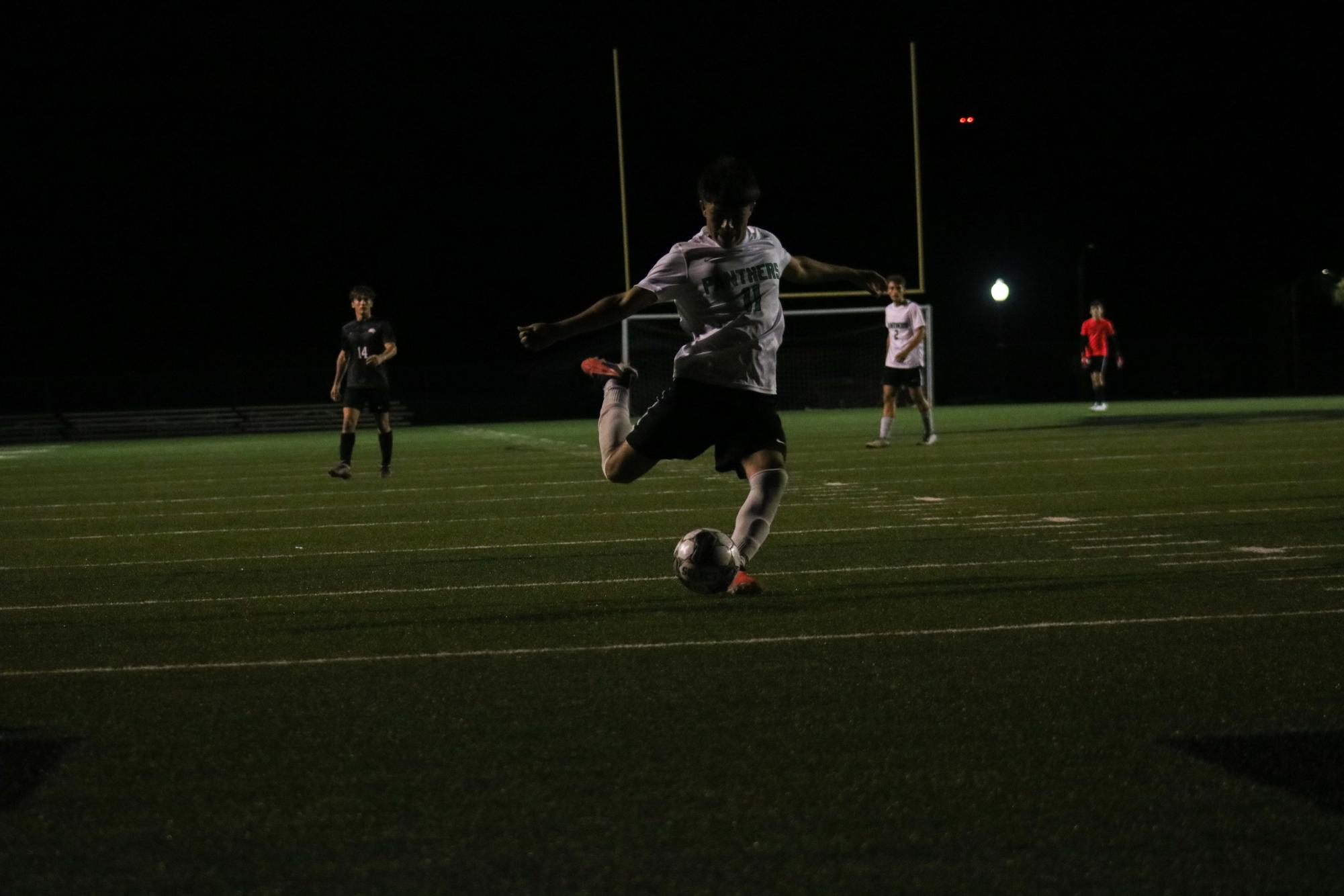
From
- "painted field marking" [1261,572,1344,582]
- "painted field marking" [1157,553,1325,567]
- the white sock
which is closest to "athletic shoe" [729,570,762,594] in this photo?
the white sock

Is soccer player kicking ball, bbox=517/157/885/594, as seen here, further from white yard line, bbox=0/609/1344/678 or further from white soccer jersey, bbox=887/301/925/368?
white soccer jersey, bbox=887/301/925/368

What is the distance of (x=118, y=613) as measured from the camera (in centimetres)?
669

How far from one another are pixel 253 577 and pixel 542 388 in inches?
1227

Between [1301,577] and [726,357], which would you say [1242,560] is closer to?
[1301,577]

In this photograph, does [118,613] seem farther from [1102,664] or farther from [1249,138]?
[1249,138]

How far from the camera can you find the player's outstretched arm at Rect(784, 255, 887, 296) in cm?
700

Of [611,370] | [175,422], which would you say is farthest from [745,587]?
[175,422]

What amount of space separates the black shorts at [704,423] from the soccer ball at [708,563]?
35cm

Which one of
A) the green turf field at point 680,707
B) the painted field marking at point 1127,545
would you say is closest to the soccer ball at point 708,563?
the green turf field at point 680,707

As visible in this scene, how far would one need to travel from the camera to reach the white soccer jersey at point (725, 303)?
21.4ft

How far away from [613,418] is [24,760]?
3.42 m

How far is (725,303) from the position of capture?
6574 millimetres

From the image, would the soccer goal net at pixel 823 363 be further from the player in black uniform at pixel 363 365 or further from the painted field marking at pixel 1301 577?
the painted field marking at pixel 1301 577

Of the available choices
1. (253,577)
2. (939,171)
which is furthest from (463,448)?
(939,171)
